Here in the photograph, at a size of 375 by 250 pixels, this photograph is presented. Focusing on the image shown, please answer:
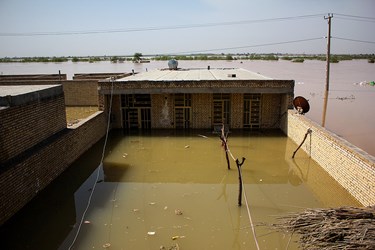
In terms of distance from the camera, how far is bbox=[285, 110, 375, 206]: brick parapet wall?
7.77 m

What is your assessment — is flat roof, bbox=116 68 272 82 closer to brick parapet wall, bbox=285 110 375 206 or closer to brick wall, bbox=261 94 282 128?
brick wall, bbox=261 94 282 128

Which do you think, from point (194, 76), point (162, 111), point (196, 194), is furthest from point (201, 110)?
point (196, 194)

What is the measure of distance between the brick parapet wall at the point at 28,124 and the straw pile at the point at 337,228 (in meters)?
6.85

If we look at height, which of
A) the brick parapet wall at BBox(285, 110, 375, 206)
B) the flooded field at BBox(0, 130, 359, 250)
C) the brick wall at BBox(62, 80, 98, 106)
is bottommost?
the flooded field at BBox(0, 130, 359, 250)

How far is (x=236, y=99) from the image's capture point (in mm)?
15992

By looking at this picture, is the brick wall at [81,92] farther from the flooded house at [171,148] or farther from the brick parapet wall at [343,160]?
the brick parapet wall at [343,160]

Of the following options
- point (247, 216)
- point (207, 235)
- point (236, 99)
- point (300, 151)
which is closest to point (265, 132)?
point (236, 99)

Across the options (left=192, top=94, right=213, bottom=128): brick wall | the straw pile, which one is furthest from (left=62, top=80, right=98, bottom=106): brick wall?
the straw pile

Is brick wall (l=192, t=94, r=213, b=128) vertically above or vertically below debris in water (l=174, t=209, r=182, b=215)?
above

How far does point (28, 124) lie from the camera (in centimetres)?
862

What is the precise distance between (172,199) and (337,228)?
4793 mm

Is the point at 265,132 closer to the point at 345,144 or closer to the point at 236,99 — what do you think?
the point at 236,99

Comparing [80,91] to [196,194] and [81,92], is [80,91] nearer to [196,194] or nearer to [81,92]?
[81,92]

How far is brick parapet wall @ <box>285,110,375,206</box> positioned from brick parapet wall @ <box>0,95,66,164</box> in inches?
361
